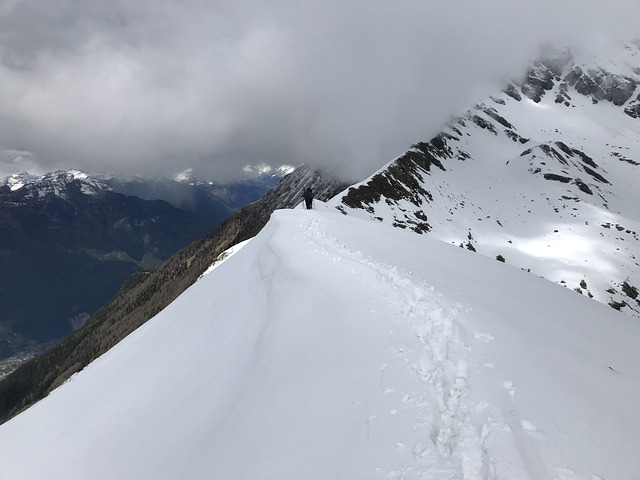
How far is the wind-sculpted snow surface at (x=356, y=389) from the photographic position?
6.73 meters

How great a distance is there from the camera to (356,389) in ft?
27.3

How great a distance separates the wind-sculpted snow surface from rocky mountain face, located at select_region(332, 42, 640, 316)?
36.7 m

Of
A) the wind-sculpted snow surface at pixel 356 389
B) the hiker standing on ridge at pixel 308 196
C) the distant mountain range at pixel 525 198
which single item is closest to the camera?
the wind-sculpted snow surface at pixel 356 389

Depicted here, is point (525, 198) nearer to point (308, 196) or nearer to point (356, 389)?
point (308, 196)

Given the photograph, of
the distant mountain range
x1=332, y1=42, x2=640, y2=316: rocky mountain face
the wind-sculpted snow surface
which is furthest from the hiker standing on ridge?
the wind-sculpted snow surface

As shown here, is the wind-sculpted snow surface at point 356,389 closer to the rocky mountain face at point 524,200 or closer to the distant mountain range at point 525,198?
the distant mountain range at point 525,198

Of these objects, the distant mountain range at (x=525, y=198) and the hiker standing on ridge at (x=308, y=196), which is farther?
the distant mountain range at (x=525, y=198)

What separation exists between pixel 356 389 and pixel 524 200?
96.5 meters

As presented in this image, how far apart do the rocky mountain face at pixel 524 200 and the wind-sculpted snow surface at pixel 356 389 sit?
36.7 meters

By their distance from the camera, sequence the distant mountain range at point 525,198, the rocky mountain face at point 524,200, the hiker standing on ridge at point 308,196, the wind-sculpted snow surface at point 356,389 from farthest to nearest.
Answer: the rocky mountain face at point 524,200 < the distant mountain range at point 525,198 < the hiker standing on ridge at point 308,196 < the wind-sculpted snow surface at point 356,389

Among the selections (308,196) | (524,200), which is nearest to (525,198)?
(524,200)

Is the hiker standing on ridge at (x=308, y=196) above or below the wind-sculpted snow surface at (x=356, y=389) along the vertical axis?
A: above

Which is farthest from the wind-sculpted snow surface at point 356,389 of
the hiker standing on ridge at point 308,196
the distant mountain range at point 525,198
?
the hiker standing on ridge at point 308,196

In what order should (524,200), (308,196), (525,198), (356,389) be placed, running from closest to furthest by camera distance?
(356,389), (308,196), (524,200), (525,198)
